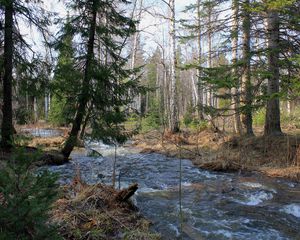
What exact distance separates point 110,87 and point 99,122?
1.08 meters

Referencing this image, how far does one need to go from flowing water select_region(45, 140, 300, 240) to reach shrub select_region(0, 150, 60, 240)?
2.69 meters

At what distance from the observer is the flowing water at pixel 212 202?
18.2 ft

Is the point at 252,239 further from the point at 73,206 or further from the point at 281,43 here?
the point at 281,43

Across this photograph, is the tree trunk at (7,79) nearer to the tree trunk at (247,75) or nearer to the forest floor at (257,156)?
the forest floor at (257,156)

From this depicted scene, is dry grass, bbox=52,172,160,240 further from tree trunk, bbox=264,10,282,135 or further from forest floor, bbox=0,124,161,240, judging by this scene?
tree trunk, bbox=264,10,282,135

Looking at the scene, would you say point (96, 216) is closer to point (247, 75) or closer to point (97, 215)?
point (97, 215)

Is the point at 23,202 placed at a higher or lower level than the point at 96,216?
higher

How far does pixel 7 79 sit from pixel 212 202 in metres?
6.83

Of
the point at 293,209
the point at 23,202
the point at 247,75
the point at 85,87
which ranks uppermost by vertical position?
the point at 247,75

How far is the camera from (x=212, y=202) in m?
7.13

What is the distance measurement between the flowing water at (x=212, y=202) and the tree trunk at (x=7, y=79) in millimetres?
1659

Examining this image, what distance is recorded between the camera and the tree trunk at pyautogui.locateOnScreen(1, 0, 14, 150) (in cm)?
978

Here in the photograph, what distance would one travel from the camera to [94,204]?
5473 mm

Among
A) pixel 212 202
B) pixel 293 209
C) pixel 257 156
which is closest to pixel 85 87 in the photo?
pixel 212 202
